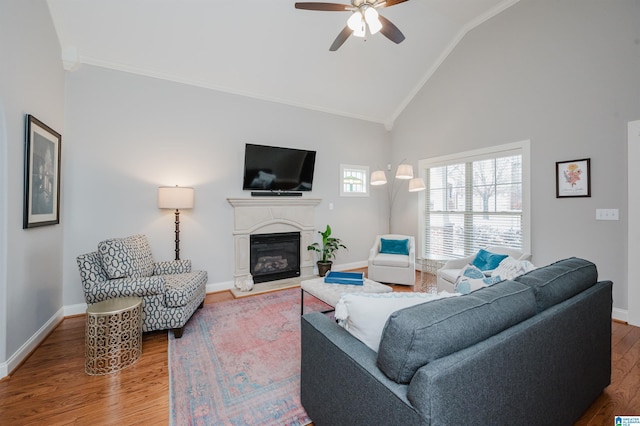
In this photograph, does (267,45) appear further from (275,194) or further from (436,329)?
(436,329)

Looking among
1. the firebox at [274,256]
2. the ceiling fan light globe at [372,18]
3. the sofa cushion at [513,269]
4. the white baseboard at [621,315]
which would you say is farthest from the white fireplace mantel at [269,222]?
the white baseboard at [621,315]

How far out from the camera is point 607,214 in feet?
10.1

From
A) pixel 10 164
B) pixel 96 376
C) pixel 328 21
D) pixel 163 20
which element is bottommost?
pixel 96 376

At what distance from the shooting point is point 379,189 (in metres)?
5.81

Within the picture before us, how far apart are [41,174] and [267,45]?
2.97 meters

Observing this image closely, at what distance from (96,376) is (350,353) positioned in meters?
2.14

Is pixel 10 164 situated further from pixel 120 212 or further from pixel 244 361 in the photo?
pixel 244 361

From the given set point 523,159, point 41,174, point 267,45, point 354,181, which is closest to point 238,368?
point 41,174

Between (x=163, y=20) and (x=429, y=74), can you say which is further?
(x=429, y=74)

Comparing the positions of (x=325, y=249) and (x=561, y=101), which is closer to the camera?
(x=561, y=101)

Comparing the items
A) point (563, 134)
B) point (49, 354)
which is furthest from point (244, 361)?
point (563, 134)

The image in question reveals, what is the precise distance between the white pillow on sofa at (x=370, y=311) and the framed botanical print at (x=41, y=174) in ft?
9.40

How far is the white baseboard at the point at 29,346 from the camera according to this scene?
2066 millimetres

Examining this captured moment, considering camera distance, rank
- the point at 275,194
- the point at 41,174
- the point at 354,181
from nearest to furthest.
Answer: the point at 41,174, the point at 275,194, the point at 354,181
